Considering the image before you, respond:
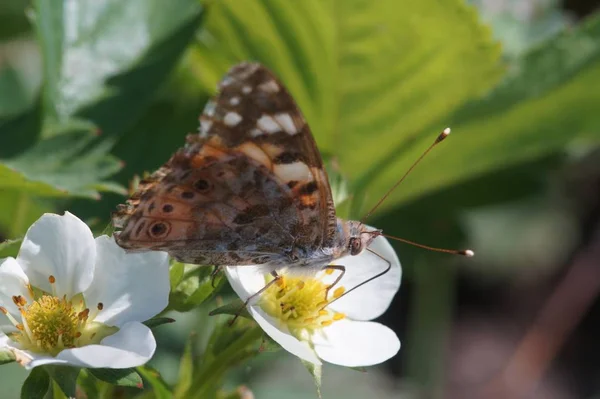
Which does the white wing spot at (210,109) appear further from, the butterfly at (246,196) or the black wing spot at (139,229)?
the black wing spot at (139,229)

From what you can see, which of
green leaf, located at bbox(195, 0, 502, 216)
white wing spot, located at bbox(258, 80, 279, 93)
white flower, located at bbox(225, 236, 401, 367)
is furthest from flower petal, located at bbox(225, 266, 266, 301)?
green leaf, located at bbox(195, 0, 502, 216)

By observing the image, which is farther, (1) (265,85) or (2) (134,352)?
(1) (265,85)

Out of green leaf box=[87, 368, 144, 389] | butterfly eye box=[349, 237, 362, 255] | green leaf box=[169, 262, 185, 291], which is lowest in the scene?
green leaf box=[87, 368, 144, 389]

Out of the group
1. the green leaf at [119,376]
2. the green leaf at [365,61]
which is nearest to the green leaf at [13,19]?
the green leaf at [365,61]

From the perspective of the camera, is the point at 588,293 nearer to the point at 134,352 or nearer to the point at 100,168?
the point at 100,168

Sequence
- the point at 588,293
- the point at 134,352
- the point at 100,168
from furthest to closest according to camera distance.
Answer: the point at 588,293 < the point at 100,168 < the point at 134,352

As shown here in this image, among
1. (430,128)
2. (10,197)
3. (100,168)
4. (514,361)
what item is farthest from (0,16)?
(514,361)

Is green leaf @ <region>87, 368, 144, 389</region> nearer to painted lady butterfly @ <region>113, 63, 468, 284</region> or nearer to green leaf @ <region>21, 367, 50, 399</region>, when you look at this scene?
green leaf @ <region>21, 367, 50, 399</region>
